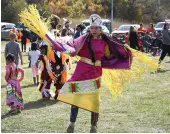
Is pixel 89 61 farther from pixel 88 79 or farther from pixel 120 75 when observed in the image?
pixel 120 75

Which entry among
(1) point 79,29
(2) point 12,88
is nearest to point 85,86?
(2) point 12,88

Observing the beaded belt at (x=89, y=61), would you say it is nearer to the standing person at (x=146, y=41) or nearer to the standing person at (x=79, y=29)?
the standing person at (x=79, y=29)

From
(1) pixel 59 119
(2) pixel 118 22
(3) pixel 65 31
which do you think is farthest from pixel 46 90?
(2) pixel 118 22

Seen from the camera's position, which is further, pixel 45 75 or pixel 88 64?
pixel 45 75

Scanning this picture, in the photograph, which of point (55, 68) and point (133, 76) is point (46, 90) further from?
point (133, 76)

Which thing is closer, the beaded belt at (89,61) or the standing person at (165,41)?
the beaded belt at (89,61)

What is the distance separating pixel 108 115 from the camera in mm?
7121

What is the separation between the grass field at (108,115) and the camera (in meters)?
6.29

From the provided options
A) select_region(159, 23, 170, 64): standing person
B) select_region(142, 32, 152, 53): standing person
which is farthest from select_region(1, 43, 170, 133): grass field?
select_region(142, 32, 152, 53): standing person

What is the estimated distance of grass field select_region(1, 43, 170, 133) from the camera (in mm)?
6287

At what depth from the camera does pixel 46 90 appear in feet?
28.3

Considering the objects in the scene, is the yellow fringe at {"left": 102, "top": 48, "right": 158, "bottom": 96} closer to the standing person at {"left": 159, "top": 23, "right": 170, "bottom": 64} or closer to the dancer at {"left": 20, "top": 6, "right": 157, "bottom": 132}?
the dancer at {"left": 20, "top": 6, "right": 157, "bottom": 132}

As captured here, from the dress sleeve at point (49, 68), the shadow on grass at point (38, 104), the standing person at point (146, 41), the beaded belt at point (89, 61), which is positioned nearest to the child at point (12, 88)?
the shadow on grass at point (38, 104)

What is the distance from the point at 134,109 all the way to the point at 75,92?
2.12m
